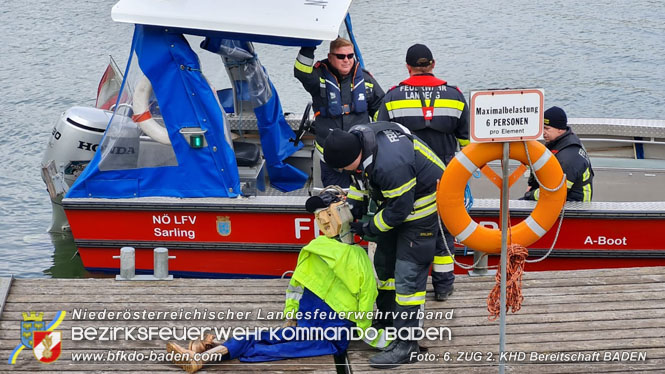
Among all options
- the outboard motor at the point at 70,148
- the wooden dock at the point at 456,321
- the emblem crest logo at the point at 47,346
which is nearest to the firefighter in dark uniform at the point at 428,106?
the wooden dock at the point at 456,321

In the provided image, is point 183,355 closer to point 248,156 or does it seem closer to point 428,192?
point 428,192

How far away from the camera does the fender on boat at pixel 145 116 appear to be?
287 inches

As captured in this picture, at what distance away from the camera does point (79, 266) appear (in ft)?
32.7

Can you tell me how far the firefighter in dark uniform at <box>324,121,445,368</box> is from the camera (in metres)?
5.24

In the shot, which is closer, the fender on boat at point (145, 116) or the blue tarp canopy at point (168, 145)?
the blue tarp canopy at point (168, 145)

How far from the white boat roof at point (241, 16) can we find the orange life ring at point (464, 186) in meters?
2.05

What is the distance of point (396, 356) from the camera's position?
5449 mm

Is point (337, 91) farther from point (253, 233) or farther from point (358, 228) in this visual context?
point (358, 228)

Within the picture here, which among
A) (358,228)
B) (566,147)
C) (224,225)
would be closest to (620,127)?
(566,147)

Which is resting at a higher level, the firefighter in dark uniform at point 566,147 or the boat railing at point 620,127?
the firefighter in dark uniform at point 566,147

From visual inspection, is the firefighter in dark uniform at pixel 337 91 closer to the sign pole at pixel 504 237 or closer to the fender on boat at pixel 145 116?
the fender on boat at pixel 145 116

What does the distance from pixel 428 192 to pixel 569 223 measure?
88.5 inches

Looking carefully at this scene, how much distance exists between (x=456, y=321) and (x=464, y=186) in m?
1.12

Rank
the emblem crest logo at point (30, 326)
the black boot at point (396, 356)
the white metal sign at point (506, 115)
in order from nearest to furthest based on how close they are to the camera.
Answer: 1. the white metal sign at point (506, 115)
2. the black boot at point (396, 356)
3. the emblem crest logo at point (30, 326)
